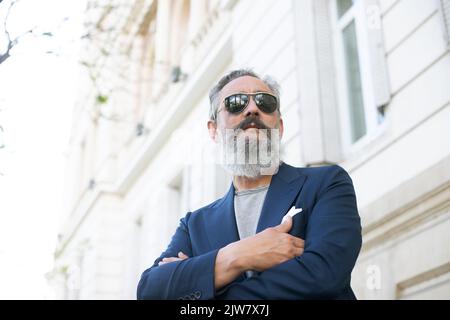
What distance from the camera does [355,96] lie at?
7.57 m

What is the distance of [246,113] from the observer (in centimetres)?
307

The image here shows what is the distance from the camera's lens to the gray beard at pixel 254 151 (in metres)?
3.04

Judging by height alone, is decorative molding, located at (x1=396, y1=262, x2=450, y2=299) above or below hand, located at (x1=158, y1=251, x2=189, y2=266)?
above

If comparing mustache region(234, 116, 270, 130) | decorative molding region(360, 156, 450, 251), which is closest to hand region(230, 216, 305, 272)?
mustache region(234, 116, 270, 130)

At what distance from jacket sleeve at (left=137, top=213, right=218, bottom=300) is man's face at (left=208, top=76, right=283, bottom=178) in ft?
A: 1.92

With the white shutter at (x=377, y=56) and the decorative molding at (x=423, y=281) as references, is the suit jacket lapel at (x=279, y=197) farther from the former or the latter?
the white shutter at (x=377, y=56)

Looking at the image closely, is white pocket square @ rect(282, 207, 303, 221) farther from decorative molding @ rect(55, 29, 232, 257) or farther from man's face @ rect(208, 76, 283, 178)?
decorative molding @ rect(55, 29, 232, 257)

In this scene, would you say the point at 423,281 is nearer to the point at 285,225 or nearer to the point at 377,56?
the point at 377,56

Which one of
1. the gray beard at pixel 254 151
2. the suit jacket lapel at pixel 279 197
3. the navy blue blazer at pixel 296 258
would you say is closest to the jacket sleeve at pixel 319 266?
the navy blue blazer at pixel 296 258

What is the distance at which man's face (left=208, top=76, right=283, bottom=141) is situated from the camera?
3.06 m

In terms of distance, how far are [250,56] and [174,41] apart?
5880 mm

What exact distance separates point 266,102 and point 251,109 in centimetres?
9
